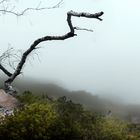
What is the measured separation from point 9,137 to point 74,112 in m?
3.80

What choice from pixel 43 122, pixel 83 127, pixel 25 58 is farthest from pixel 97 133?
pixel 25 58

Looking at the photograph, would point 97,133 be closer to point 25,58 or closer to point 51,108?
point 51,108

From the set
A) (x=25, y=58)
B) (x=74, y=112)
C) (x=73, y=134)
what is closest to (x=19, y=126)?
(x=73, y=134)

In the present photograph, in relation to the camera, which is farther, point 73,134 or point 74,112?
point 74,112

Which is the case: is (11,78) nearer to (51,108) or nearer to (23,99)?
(23,99)

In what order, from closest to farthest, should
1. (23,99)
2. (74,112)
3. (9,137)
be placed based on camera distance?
(9,137), (74,112), (23,99)

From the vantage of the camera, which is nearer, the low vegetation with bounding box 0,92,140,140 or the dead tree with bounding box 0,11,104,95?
the low vegetation with bounding box 0,92,140,140

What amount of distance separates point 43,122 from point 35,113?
52cm

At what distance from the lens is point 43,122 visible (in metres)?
20.8

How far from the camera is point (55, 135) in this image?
20.9 m

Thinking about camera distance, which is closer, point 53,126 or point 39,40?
point 53,126

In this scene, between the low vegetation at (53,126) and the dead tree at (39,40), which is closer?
the low vegetation at (53,126)

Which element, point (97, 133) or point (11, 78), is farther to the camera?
point (11, 78)

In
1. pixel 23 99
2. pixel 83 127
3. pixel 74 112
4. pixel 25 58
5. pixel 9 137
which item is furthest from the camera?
pixel 25 58
